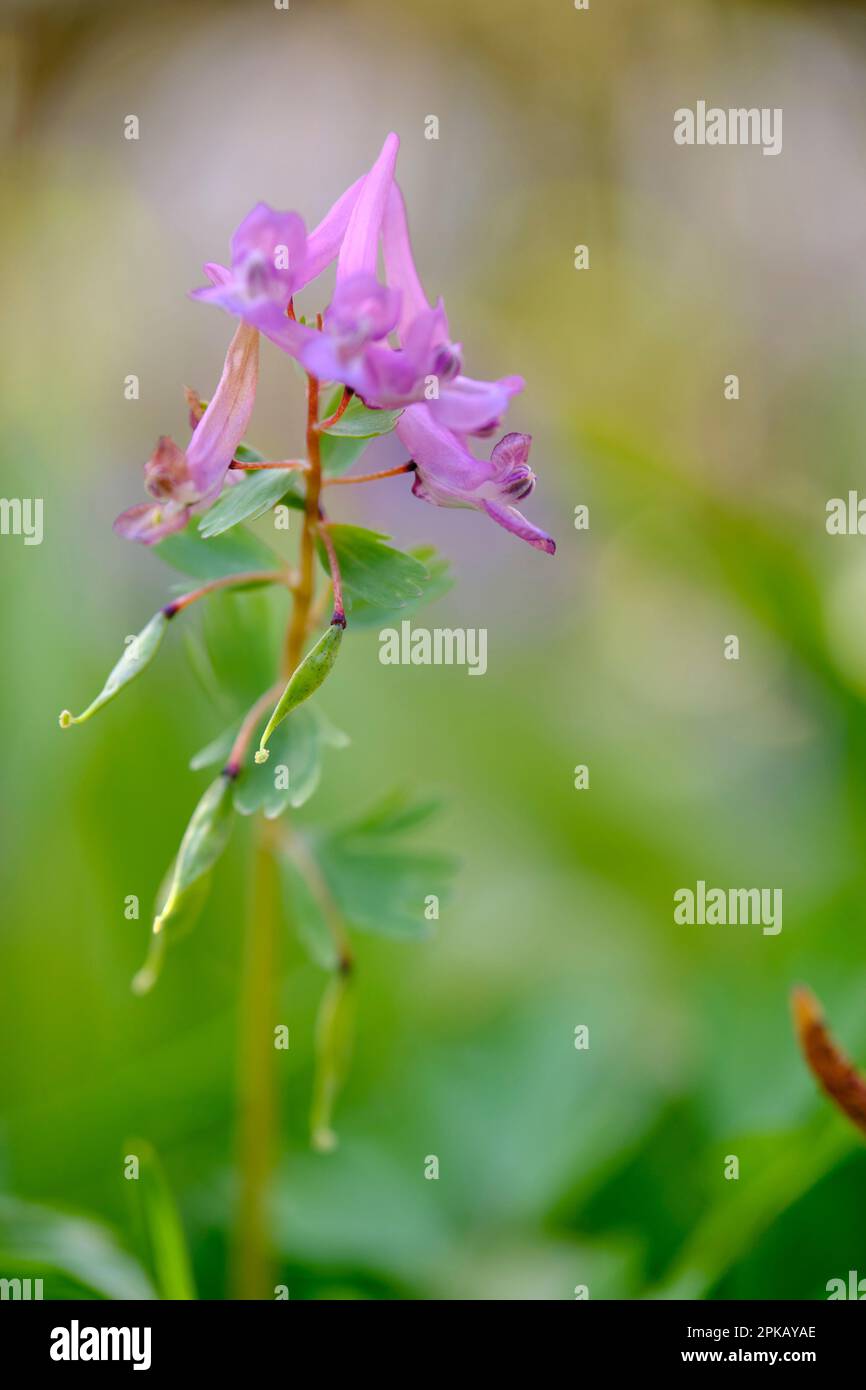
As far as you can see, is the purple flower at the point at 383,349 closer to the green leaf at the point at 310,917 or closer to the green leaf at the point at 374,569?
the green leaf at the point at 374,569

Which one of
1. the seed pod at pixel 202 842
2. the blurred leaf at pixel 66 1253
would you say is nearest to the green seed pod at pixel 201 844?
the seed pod at pixel 202 842

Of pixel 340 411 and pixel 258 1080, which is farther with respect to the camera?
pixel 258 1080

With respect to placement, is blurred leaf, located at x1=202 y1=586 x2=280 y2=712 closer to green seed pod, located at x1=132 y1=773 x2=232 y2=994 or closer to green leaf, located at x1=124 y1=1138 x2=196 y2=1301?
green seed pod, located at x1=132 y1=773 x2=232 y2=994

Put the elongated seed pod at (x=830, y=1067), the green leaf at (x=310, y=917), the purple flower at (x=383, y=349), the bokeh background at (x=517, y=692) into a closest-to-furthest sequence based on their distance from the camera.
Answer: the purple flower at (x=383, y=349), the elongated seed pod at (x=830, y=1067), the green leaf at (x=310, y=917), the bokeh background at (x=517, y=692)

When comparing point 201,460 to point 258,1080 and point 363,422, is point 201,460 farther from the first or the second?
point 258,1080

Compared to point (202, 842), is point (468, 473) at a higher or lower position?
higher

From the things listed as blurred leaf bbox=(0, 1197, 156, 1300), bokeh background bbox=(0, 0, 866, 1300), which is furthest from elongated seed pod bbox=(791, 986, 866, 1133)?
blurred leaf bbox=(0, 1197, 156, 1300)

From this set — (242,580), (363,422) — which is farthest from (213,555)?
(363,422)
